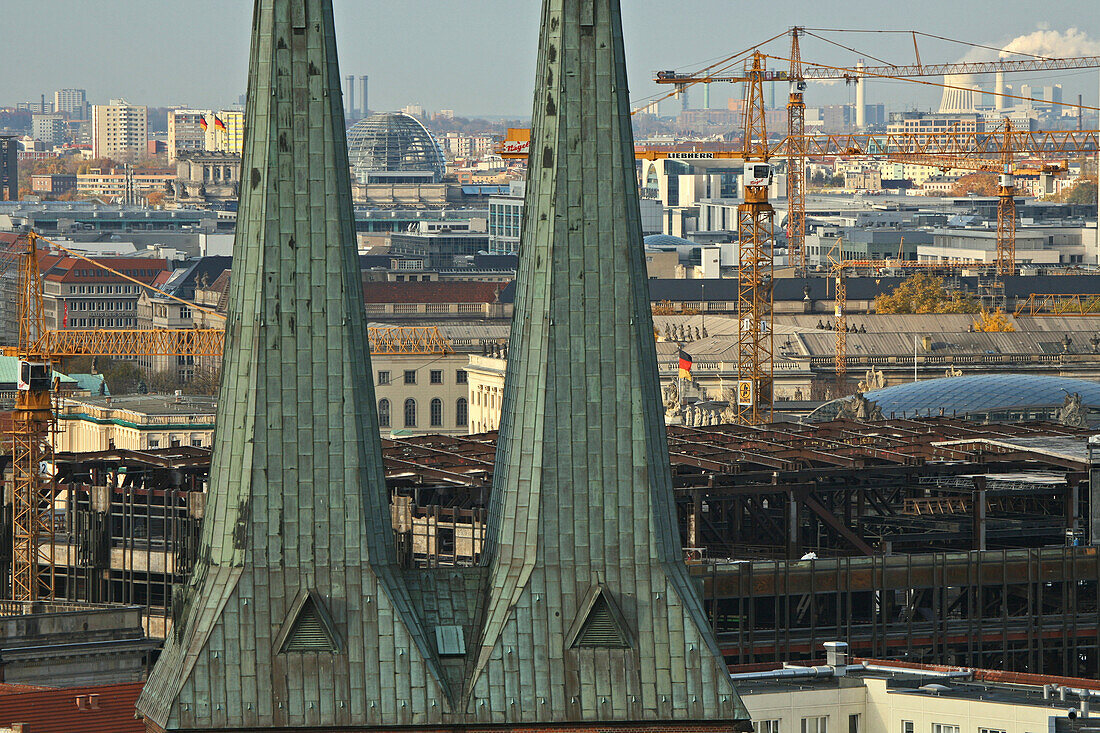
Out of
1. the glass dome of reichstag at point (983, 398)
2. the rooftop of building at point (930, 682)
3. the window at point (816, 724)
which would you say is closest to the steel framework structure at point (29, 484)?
the rooftop of building at point (930, 682)

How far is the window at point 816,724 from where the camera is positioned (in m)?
83.4

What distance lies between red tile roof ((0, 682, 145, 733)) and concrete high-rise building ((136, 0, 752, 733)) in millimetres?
17542

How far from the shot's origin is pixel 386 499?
186 ft

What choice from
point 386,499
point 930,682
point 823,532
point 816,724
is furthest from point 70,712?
point 823,532

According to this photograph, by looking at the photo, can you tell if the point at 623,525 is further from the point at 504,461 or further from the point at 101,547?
the point at 101,547

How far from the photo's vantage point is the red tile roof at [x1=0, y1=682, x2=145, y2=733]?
73.7 m

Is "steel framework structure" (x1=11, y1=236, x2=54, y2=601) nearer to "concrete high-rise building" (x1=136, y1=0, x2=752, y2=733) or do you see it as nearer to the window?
the window

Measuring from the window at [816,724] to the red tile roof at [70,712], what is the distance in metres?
18.1

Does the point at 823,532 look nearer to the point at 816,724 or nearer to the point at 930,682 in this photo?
the point at 930,682

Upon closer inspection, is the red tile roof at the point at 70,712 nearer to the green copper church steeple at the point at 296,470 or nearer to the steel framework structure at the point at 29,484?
the green copper church steeple at the point at 296,470

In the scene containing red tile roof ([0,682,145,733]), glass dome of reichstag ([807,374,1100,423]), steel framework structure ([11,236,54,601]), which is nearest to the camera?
red tile roof ([0,682,145,733])

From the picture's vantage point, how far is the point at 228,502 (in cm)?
5538

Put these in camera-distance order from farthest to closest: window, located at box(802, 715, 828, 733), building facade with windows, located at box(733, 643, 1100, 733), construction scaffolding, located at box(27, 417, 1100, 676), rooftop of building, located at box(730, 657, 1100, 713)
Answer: construction scaffolding, located at box(27, 417, 1100, 676), window, located at box(802, 715, 828, 733), rooftop of building, located at box(730, 657, 1100, 713), building facade with windows, located at box(733, 643, 1100, 733)

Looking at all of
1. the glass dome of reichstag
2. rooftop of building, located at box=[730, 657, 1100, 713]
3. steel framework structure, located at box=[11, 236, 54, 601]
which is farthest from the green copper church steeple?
the glass dome of reichstag
